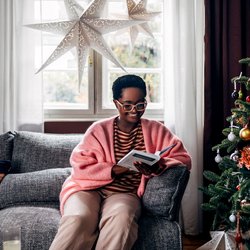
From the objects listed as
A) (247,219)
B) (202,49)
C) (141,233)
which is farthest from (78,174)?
(202,49)

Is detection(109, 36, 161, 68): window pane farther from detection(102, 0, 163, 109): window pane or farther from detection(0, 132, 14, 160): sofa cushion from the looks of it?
detection(0, 132, 14, 160): sofa cushion

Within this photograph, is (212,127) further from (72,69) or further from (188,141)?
(72,69)

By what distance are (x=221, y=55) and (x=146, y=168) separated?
139cm

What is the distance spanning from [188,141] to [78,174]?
117 cm

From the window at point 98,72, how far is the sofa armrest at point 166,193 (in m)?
1.29

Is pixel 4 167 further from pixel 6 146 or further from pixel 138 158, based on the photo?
pixel 138 158

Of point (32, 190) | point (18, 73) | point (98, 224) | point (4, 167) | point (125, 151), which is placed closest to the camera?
point (98, 224)

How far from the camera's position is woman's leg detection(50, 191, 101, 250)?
2.12 metres

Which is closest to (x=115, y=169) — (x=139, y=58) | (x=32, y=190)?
(x=32, y=190)

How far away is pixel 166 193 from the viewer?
2385mm

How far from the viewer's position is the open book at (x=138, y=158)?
231 cm

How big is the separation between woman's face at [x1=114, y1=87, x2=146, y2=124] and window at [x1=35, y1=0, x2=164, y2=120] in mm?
1062

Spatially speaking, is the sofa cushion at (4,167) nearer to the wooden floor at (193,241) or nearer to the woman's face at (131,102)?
the woman's face at (131,102)

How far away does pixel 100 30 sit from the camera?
3219mm
